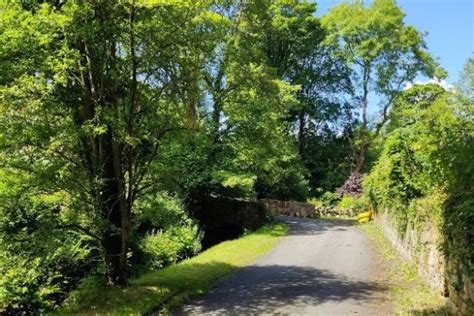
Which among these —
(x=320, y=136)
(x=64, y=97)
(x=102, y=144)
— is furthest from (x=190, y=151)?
(x=320, y=136)

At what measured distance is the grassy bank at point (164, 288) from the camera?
9.88 m

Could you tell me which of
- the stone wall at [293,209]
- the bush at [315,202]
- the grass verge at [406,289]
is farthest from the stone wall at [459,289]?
the bush at [315,202]

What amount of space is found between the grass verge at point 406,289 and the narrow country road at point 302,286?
0.34m

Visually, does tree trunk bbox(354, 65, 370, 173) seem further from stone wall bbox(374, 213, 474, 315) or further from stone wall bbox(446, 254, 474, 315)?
stone wall bbox(446, 254, 474, 315)

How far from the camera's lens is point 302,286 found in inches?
452

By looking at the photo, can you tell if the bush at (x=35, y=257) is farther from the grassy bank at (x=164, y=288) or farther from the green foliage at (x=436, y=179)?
the green foliage at (x=436, y=179)

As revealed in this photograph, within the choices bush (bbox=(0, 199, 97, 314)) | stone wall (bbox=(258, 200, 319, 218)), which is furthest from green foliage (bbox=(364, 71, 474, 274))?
stone wall (bbox=(258, 200, 319, 218))

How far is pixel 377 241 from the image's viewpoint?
62.4ft

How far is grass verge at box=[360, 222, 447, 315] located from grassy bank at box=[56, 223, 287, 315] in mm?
4205

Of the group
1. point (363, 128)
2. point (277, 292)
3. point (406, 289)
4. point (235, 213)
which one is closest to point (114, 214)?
point (277, 292)

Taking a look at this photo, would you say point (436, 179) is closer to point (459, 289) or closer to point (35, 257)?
point (459, 289)

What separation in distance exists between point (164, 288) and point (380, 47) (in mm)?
37135

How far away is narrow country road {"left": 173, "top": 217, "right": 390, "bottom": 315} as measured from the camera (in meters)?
9.60

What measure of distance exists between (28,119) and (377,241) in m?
13.9
